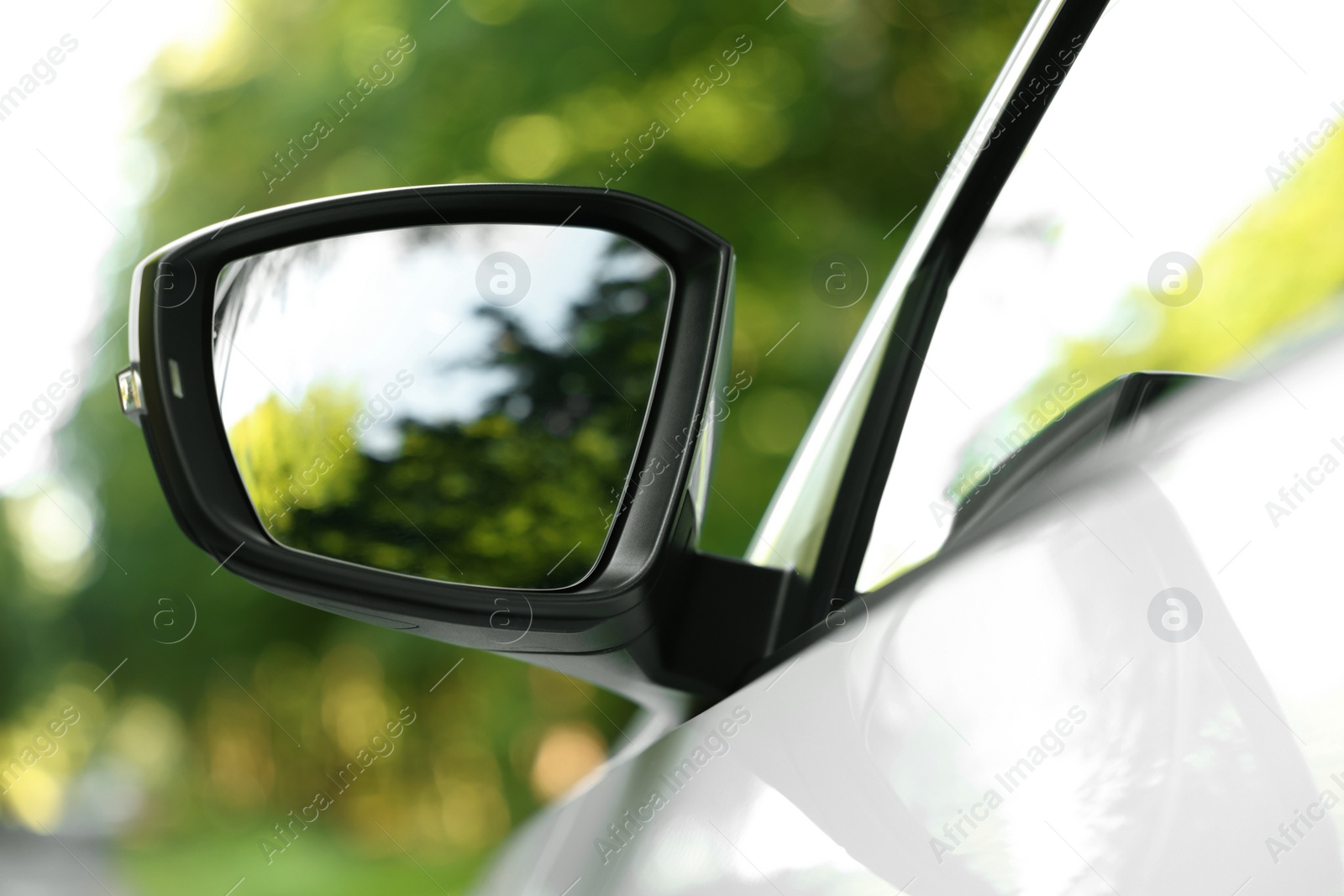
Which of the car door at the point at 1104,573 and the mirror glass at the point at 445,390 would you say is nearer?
the car door at the point at 1104,573

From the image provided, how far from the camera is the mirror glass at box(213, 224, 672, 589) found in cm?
63

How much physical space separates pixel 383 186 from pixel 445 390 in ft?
11.7

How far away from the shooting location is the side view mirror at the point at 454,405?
54cm

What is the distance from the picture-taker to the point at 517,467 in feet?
2.39

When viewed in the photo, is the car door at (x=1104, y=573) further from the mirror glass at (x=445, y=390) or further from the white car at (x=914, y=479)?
the mirror glass at (x=445, y=390)

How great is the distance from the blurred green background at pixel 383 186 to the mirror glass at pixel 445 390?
3989mm

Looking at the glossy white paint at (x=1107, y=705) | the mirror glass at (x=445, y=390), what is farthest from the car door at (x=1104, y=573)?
the mirror glass at (x=445, y=390)

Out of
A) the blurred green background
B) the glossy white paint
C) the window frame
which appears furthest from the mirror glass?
the blurred green background

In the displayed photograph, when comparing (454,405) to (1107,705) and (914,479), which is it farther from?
(1107,705)

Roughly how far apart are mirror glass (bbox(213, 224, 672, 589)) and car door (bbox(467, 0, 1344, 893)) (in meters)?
0.21

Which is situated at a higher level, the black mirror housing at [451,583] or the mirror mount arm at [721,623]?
the black mirror housing at [451,583]

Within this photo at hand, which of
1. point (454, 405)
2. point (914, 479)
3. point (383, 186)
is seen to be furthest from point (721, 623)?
point (383, 186)

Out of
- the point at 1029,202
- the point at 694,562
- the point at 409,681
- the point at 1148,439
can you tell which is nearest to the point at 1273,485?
the point at 1148,439

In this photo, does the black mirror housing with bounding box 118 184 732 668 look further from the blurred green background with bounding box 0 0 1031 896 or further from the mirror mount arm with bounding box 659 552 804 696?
the blurred green background with bounding box 0 0 1031 896
